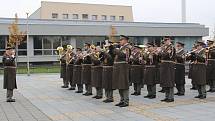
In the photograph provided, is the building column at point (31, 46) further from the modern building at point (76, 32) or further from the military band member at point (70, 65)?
the military band member at point (70, 65)

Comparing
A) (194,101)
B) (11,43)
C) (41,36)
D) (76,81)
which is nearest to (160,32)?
(41,36)

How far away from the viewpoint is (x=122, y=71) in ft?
37.1

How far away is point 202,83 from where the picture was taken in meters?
12.4

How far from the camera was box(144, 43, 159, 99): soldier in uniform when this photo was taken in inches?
517

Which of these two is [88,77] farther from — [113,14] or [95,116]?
[113,14]

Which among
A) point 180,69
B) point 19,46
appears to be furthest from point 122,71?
point 19,46

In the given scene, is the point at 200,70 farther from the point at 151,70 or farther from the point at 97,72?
the point at 97,72

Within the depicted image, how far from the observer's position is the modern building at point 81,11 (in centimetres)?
6075

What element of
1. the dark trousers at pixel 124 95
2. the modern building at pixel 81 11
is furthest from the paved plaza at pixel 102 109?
the modern building at pixel 81 11

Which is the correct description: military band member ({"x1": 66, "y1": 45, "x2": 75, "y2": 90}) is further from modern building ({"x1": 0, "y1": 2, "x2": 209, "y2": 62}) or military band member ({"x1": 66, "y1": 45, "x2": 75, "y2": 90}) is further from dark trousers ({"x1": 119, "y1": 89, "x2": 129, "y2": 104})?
modern building ({"x1": 0, "y1": 2, "x2": 209, "y2": 62})

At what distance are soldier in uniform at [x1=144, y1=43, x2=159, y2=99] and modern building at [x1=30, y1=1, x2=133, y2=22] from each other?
1903 inches

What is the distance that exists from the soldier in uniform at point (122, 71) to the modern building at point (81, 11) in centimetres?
5006

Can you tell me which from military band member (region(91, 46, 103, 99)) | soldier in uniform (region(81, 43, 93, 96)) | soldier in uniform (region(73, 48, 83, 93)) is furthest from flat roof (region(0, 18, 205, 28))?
military band member (region(91, 46, 103, 99))

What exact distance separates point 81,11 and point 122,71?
53.0 metres
